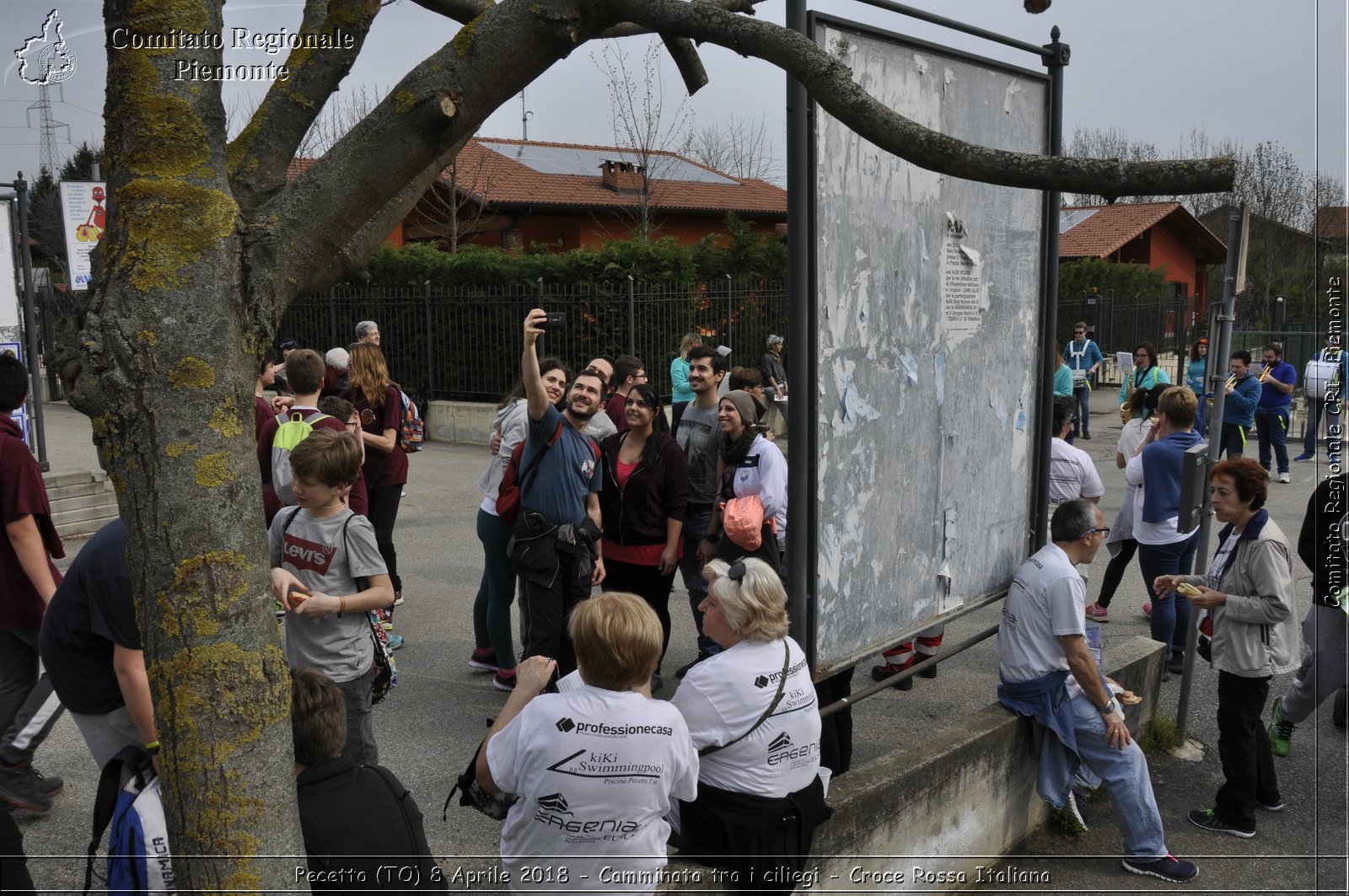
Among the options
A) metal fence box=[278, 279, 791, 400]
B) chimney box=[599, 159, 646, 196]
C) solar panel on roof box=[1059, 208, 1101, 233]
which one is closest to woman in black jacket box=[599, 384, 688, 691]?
metal fence box=[278, 279, 791, 400]

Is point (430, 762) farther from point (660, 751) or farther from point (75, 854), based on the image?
point (660, 751)

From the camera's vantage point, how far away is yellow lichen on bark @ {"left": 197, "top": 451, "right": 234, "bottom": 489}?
2.04m

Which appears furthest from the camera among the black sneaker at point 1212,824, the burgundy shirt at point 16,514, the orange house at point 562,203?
the orange house at point 562,203

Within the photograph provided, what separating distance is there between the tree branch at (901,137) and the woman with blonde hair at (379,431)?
500 cm

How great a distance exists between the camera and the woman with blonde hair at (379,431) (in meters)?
7.11

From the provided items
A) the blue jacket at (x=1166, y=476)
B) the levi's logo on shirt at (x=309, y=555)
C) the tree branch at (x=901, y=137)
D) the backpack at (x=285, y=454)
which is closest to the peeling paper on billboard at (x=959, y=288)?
the tree branch at (x=901, y=137)

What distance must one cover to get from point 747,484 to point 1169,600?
9.89 ft

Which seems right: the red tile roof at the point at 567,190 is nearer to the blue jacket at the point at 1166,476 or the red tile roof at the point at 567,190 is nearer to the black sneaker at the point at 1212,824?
the blue jacket at the point at 1166,476

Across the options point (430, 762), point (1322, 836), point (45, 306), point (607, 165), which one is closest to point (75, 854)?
point (430, 762)

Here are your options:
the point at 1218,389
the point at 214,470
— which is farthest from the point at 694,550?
the point at 214,470

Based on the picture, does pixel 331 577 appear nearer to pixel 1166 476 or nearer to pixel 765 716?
pixel 765 716

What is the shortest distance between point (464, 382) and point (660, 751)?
15.1 m

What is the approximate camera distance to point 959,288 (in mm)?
4762

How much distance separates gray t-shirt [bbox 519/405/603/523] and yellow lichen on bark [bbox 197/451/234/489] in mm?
3290
